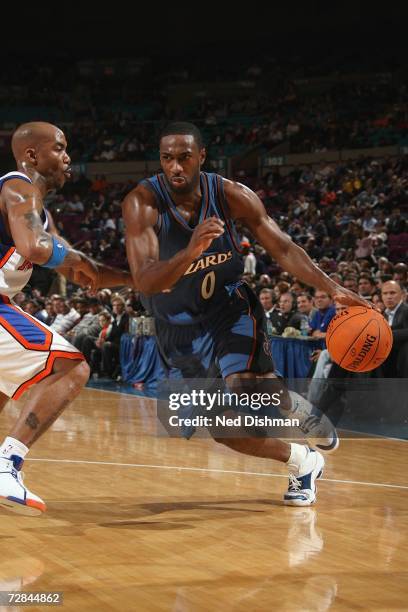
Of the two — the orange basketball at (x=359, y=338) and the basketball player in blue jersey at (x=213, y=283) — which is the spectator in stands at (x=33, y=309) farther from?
the orange basketball at (x=359, y=338)

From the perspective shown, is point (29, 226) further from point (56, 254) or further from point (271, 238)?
point (271, 238)

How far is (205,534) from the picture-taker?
4074 millimetres

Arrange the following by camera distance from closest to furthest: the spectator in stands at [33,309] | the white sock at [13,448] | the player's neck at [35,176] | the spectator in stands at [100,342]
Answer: the white sock at [13,448] < the player's neck at [35,176] < the spectator in stands at [100,342] < the spectator in stands at [33,309]

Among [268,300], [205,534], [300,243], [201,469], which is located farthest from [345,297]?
[300,243]

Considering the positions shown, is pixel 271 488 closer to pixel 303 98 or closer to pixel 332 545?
pixel 332 545

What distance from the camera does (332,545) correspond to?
3812mm

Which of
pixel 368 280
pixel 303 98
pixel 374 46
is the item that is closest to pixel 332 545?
pixel 368 280

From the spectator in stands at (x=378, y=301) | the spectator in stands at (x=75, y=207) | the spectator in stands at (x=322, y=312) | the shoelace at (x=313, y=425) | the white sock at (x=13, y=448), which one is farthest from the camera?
the spectator in stands at (x=75, y=207)

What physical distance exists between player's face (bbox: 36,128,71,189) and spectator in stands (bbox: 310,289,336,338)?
5080 millimetres

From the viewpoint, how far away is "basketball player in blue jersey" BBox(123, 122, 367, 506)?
4.61 meters

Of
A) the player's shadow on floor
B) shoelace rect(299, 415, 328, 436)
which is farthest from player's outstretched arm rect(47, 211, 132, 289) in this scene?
shoelace rect(299, 415, 328, 436)

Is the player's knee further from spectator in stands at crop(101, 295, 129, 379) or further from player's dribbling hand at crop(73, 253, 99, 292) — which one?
spectator in stands at crop(101, 295, 129, 379)

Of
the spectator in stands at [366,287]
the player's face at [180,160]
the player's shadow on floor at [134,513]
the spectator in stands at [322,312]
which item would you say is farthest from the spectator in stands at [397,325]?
the player's face at [180,160]

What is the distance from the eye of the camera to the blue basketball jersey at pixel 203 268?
183 inches
